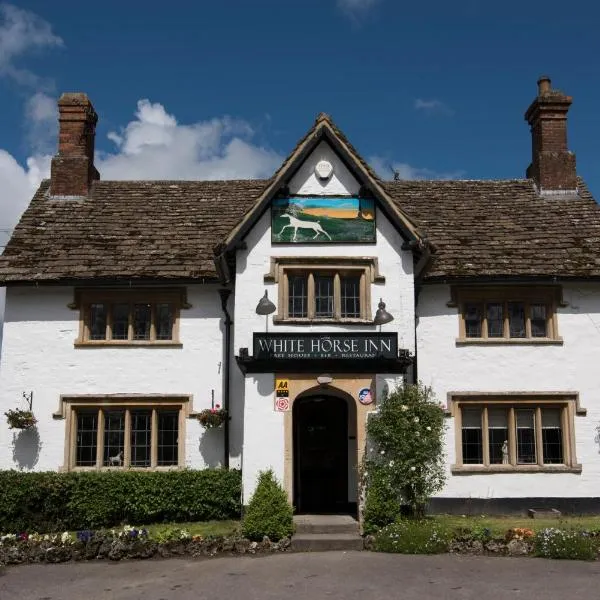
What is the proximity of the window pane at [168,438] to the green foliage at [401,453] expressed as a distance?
486cm

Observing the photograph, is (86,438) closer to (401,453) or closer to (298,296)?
(298,296)

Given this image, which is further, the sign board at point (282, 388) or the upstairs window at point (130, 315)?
the upstairs window at point (130, 315)

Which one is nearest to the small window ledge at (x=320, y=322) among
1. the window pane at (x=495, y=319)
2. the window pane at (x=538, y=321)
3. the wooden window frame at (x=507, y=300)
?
the wooden window frame at (x=507, y=300)

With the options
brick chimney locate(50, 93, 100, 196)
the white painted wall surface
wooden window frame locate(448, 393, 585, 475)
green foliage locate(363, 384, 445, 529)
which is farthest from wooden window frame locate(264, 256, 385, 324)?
brick chimney locate(50, 93, 100, 196)

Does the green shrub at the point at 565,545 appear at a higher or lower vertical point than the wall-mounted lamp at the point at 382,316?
lower

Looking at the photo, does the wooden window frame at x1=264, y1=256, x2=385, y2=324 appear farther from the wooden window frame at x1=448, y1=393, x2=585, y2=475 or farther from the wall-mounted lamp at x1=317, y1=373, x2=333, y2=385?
the wooden window frame at x1=448, y1=393, x2=585, y2=475

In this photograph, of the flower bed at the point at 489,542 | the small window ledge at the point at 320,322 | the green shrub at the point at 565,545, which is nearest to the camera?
the green shrub at the point at 565,545

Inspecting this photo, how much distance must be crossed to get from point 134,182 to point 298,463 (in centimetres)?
1013

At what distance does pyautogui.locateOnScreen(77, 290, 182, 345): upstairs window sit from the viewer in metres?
16.9

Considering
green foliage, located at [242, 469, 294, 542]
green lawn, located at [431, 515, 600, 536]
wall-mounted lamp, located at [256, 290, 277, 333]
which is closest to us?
green foliage, located at [242, 469, 294, 542]

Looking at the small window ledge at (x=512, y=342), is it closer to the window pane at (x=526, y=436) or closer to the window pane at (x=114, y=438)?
the window pane at (x=526, y=436)

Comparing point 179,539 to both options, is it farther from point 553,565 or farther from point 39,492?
point 553,565

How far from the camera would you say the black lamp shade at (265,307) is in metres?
14.7

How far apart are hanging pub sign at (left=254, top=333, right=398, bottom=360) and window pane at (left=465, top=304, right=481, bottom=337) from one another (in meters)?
3.05
